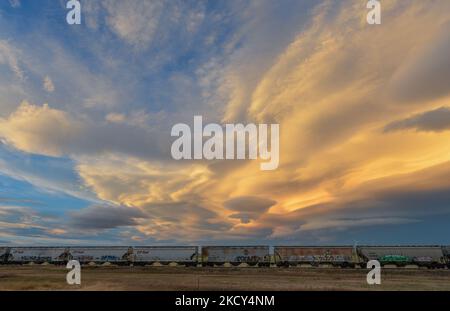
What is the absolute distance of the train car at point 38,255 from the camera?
74.8m

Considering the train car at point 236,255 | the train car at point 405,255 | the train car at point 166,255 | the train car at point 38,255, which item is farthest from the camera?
the train car at point 38,255

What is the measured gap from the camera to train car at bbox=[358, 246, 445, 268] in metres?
61.3

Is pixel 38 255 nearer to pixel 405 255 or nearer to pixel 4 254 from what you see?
pixel 4 254

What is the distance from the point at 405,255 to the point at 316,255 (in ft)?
55.4

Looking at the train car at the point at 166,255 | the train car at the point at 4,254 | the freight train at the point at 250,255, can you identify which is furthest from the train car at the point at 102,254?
the train car at the point at 4,254

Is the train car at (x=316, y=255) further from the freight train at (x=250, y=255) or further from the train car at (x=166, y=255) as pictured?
the train car at (x=166, y=255)

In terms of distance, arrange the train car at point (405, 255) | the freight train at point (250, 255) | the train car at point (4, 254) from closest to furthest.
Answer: the train car at point (405, 255) < the freight train at point (250, 255) < the train car at point (4, 254)

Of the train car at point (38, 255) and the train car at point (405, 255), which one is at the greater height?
the train car at point (405, 255)

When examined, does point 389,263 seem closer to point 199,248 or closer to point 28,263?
point 199,248

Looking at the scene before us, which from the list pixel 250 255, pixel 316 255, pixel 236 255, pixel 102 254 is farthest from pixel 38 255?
pixel 316 255

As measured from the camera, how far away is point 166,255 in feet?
229

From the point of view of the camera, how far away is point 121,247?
7231 cm

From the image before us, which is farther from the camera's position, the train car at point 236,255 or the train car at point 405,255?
the train car at point 236,255
